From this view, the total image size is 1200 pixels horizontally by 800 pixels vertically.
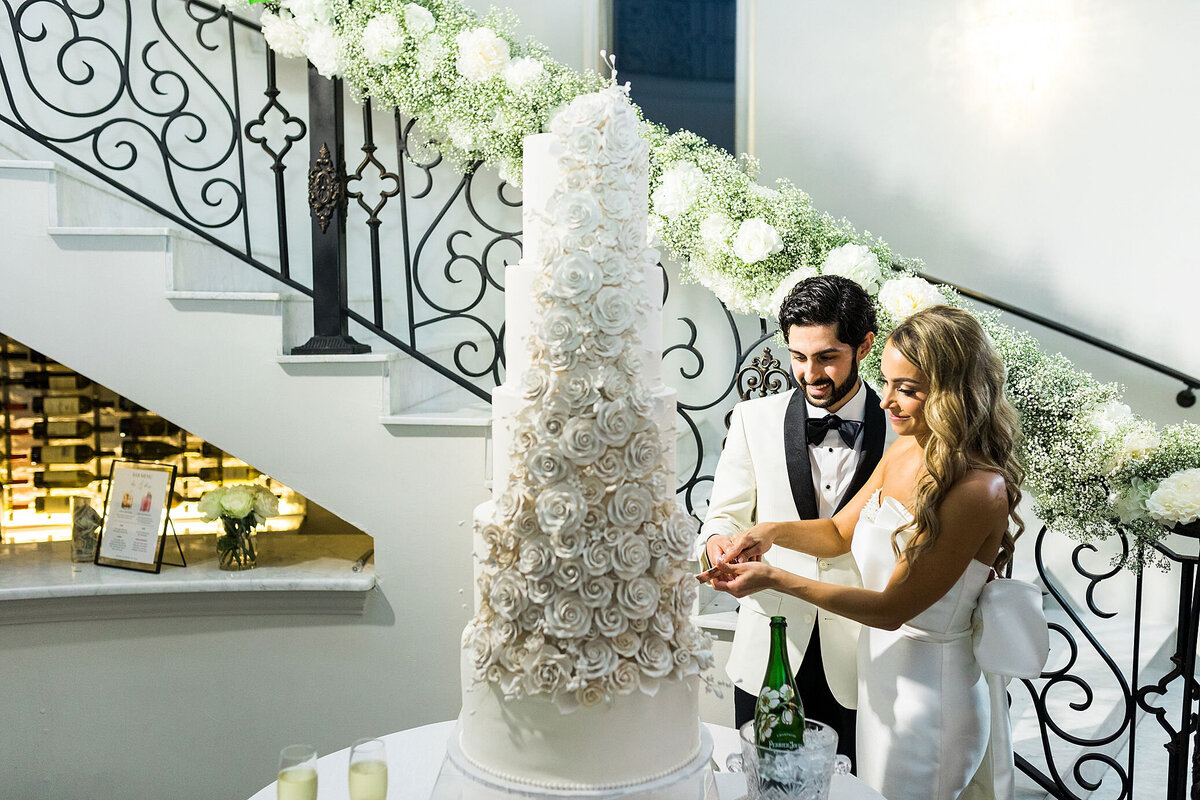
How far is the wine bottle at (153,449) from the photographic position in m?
4.21

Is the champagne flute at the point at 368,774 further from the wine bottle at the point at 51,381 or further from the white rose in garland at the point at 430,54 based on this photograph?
the wine bottle at the point at 51,381

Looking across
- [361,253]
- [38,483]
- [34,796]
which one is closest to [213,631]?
[34,796]

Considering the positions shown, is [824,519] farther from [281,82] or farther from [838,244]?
[281,82]

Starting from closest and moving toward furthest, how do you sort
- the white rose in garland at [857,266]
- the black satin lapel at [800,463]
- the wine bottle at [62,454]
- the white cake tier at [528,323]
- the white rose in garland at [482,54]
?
1. the white cake tier at [528,323]
2. the black satin lapel at [800,463]
3. the white rose in garland at [857,266]
4. the white rose in garland at [482,54]
5. the wine bottle at [62,454]

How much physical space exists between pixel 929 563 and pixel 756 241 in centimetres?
122

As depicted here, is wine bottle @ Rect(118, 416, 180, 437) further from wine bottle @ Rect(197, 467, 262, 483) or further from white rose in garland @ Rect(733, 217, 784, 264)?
white rose in garland @ Rect(733, 217, 784, 264)

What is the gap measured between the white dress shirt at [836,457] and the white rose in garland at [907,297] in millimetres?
385

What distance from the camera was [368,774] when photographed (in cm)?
146

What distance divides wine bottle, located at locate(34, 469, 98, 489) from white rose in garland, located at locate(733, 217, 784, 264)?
10.7 feet

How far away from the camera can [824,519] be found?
2250 mm

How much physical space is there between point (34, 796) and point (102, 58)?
10.5 feet

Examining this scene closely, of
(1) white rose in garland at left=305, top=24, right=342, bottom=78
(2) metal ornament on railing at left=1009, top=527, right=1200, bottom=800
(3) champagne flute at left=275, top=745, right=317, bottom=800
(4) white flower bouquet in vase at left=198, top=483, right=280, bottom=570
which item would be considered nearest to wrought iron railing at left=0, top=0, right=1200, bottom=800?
(2) metal ornament on railing at left=1009, top=527, right=1200, bottom=800

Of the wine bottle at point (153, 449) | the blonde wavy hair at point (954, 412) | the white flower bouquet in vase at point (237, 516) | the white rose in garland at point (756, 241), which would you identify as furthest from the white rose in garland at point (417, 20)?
the wine bottle at point (153, 449)

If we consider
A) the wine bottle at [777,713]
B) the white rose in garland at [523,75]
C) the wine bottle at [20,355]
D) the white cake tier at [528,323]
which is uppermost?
the white rose in garland at [523,75]
